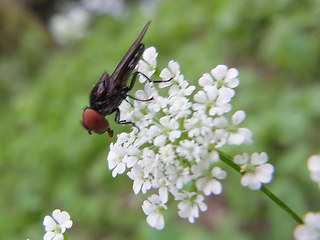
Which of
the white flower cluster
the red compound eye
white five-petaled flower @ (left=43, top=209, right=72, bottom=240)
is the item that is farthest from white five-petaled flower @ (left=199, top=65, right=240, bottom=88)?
white five-petaled flower @ (left=43, top=209, right=72, bottom=240)

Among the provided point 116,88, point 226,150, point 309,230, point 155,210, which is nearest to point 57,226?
point 155,210

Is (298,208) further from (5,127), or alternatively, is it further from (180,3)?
(5,127)

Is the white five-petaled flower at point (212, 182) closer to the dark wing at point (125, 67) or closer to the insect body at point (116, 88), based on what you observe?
the insect body at point (116, 88)

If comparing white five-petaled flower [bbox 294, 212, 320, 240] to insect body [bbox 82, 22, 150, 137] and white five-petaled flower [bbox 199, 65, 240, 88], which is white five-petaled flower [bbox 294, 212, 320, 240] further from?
Answer: insect body [bbox 82, 22, 150, 137]

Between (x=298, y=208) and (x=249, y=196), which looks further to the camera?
(x=249, y=196)

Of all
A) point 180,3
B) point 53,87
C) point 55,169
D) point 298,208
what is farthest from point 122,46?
point 298,208

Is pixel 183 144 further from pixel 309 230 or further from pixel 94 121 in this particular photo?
pixel 309 230

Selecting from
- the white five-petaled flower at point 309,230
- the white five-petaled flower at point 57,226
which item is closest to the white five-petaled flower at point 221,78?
the white five-petaled flower at point 309,230
